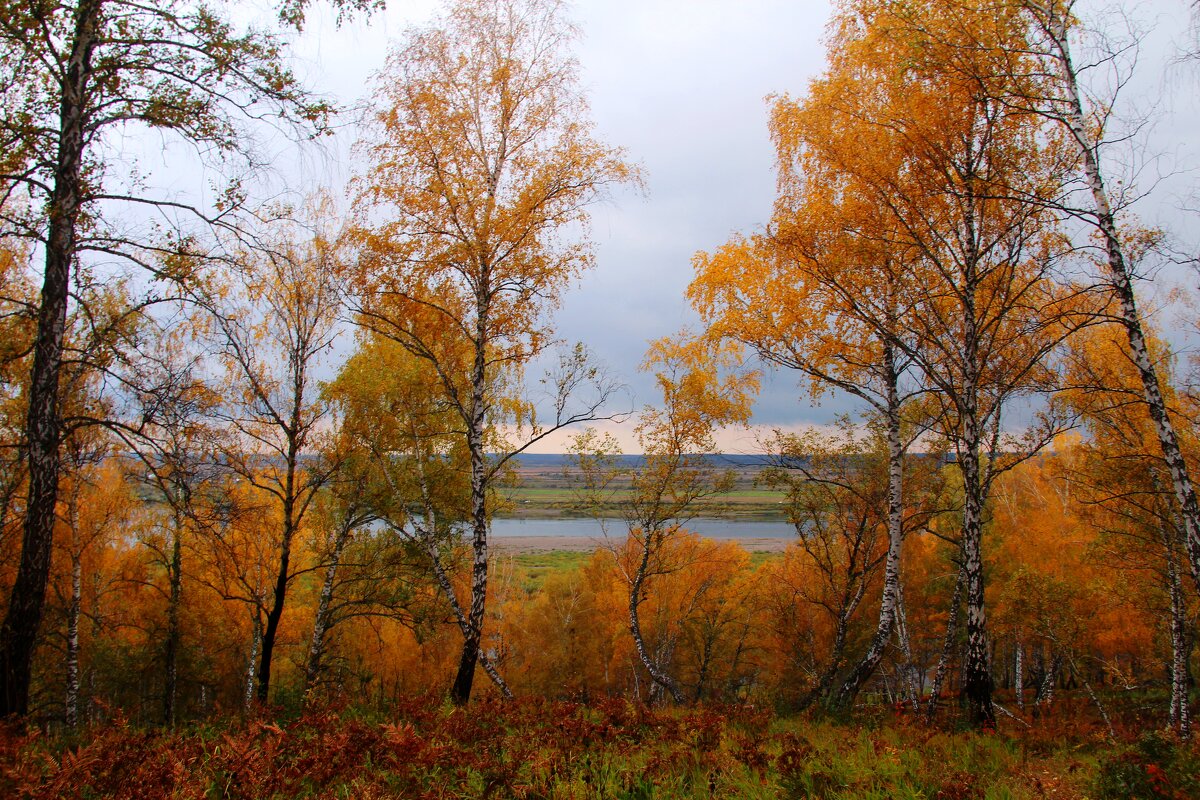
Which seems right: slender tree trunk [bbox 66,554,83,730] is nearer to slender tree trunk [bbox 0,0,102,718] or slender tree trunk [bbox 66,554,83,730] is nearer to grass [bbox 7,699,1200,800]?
slender tree trunk [bbox 0,0,102,718]

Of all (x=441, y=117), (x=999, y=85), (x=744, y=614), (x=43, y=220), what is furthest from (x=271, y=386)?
(x=744, y=614)

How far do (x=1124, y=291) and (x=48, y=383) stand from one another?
1114cm

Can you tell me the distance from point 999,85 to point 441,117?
8597 millimetres

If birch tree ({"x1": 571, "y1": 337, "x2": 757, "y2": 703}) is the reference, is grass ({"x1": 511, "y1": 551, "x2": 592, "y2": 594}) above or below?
below

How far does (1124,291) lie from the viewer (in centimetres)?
664

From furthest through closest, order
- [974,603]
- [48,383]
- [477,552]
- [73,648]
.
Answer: [73,648] → [477,552] → [974,603] → [48,383]

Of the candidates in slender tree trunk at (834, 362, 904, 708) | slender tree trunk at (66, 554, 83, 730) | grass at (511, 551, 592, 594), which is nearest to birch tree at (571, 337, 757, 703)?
slender tree trunk at (834, 362, 904, 708)

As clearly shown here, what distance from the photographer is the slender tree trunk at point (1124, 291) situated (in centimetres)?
630

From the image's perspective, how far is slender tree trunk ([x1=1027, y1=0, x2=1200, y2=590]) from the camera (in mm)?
6297

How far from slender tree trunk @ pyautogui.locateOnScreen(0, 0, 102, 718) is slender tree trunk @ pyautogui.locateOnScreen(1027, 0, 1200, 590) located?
10.4 metres

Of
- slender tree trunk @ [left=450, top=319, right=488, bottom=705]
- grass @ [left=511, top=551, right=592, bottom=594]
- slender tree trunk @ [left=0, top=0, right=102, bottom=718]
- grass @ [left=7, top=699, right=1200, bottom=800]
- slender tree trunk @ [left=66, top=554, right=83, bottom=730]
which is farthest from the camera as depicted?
grass @ [left=511, top=551, right=592, bottom=594]

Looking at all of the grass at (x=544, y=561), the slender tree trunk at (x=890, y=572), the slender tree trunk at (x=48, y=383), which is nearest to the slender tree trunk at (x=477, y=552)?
the slender tree trunk at (x=48, y=383)

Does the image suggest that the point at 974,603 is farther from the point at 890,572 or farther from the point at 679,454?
the point at 679,454

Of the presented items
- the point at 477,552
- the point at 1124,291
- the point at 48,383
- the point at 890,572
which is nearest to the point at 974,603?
the point at 890,572
